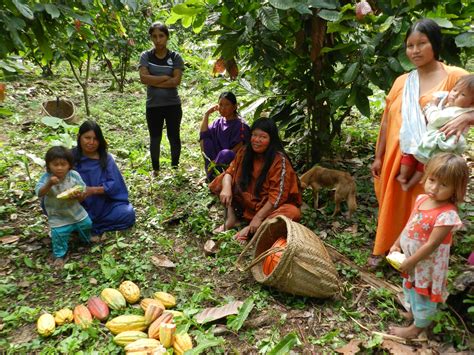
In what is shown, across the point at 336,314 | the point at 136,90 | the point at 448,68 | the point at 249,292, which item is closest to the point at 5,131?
the point at 136,90

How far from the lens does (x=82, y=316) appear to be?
2.64 meters

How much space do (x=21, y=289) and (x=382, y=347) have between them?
8.59ft

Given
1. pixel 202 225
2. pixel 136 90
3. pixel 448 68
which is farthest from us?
pixel 136 90

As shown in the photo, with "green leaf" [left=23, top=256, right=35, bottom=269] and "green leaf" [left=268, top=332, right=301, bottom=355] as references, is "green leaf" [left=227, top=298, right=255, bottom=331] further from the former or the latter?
"green leaf" [left=23, top=256, right=35, bottom=269]

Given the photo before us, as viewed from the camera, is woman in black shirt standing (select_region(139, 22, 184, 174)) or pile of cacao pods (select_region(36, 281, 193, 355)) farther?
woman in black shirt standing (select_region(139, 22, 184, 174))

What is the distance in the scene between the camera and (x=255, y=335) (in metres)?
2.56

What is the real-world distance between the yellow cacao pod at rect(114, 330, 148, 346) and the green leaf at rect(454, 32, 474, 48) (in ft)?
8.95

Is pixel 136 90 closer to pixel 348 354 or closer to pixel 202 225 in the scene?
pixel 202 225

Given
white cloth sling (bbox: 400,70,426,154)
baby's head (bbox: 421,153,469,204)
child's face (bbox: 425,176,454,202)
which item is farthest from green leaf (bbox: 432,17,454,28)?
child's face (bbox: 425,176,454,202)

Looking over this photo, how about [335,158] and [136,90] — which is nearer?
[335,158]

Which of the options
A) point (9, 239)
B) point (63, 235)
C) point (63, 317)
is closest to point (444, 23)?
point (63, 317)

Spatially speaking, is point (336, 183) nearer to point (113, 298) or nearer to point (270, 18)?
point (270, 18)

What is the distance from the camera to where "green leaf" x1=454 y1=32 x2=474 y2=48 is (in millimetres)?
2584

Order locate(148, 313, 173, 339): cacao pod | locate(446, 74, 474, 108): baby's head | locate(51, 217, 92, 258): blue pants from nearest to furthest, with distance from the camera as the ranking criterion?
locate(446, 74, 474, 108): baby's head
locate(148, 313, 173, 339): cacao pod
locate(51, 217, 92, 258): blue pants
